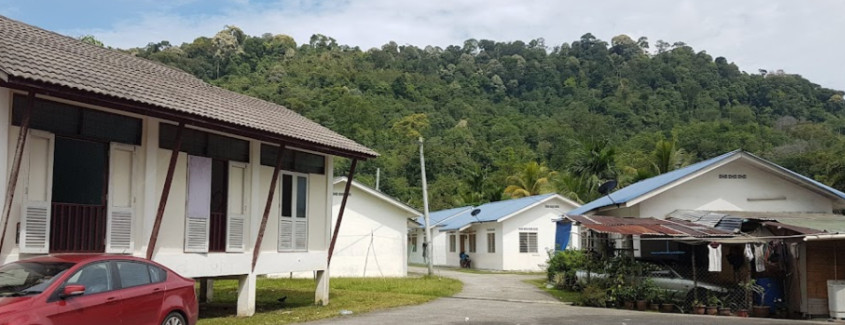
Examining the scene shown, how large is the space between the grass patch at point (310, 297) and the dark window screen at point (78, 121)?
406 cm

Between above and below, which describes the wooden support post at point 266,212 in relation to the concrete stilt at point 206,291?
above

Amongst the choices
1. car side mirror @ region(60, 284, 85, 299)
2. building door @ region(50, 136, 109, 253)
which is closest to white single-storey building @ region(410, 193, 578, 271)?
building door @ region(50, 136, 109, 253)

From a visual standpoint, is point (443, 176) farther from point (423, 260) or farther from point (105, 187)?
point (105, 187)

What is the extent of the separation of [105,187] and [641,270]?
12.9 metres

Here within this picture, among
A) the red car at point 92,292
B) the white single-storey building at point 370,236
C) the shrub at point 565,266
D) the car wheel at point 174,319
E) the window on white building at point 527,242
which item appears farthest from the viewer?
the window on white building at point 527,242

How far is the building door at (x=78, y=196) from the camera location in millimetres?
12102

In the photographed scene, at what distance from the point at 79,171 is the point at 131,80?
227 centimetres

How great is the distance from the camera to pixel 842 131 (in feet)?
229

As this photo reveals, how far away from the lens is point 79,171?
12508 mm

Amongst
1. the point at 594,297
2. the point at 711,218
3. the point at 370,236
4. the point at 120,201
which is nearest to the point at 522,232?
the point at 370,236

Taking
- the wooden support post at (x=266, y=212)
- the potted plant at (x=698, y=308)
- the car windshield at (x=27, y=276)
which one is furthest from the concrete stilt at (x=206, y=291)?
the potted plant at (x=698, y=308)

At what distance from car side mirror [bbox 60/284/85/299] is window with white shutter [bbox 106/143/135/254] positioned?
405 cm

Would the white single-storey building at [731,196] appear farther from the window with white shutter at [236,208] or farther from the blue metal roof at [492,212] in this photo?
the blue metal roof at [492,212]

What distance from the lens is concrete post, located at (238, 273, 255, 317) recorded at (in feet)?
51.9
